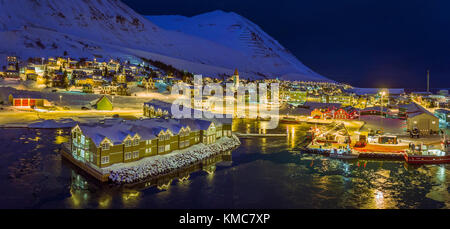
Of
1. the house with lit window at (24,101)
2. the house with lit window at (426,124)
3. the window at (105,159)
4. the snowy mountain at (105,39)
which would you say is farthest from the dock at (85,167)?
the snowy mountain at (105,39)

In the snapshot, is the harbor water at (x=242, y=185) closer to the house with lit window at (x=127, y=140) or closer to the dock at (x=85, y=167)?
the dock at (x=85, y=167)

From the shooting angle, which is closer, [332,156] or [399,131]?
[332,156]

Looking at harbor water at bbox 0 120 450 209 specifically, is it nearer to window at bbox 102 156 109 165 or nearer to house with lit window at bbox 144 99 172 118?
window at bbox 102 156 109 165

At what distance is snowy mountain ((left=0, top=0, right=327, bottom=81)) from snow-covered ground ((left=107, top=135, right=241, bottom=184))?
231 ft

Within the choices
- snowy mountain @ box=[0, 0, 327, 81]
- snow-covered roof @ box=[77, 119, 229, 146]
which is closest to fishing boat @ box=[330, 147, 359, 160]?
snow-covered roof @ box=[77, 119, 229, 146]

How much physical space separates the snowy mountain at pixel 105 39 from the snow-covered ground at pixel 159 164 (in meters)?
70.5

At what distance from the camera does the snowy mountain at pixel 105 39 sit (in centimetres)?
9031

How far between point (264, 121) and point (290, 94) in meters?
36.4

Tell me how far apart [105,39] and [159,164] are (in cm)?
13321

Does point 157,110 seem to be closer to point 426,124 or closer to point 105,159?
point 105,159

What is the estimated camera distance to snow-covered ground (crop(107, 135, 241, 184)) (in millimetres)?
14316
